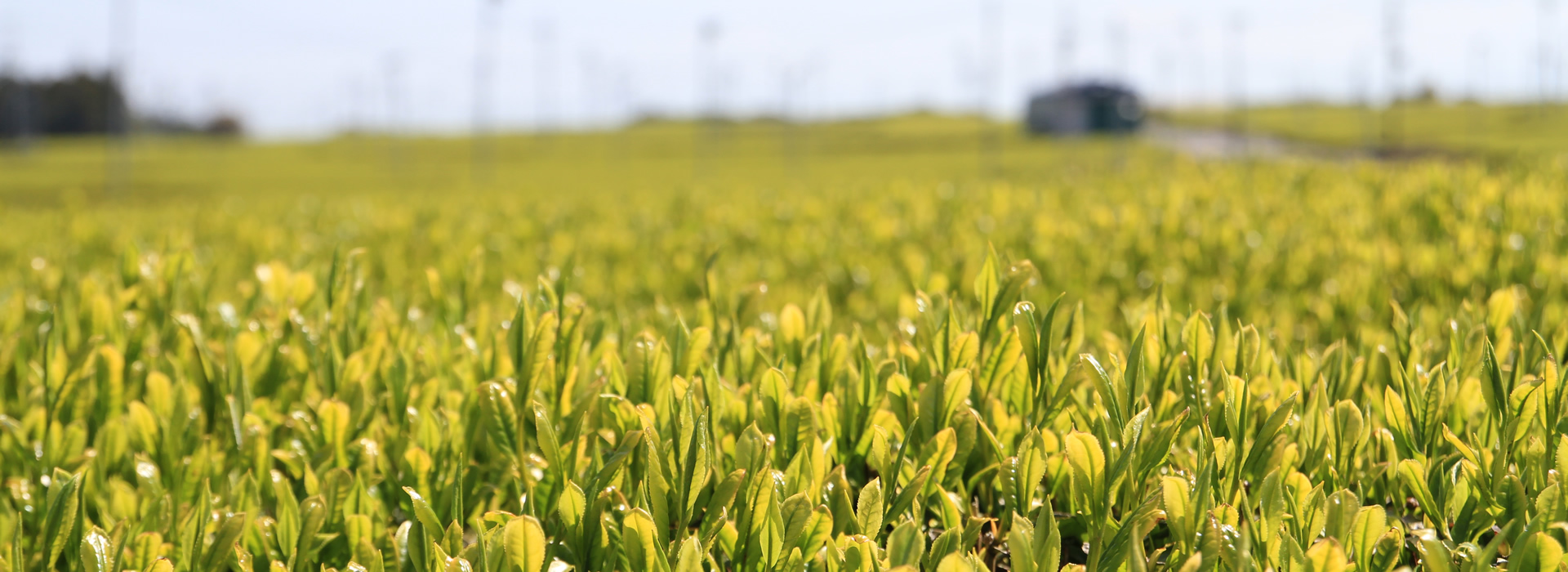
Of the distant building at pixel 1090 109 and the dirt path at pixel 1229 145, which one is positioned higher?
the distant building at pixel 1090 109

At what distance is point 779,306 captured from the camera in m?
4.18

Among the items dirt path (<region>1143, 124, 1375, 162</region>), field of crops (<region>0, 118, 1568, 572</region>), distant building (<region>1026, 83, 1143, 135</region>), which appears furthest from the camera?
distant building (<region>1026, 83, 1143, 135</region>)

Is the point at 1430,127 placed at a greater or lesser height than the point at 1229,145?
Answer: greater

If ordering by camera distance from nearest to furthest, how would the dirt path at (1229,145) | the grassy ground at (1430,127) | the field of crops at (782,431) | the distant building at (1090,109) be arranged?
the field of crops at (782,431) → the grassy ground at (1430,127) → the dirt path at (1229,145) → the distant building at (1090,109)

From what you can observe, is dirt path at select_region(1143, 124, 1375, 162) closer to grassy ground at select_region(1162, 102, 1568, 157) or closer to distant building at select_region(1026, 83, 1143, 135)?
grassy ground at select_region(1162, 102, 1568, 157)

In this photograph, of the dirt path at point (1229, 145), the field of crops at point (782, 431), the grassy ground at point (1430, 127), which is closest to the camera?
the field of crops at point (782, 431)

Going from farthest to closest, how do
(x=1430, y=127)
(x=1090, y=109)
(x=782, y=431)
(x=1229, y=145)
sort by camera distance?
(x=1090, y=109)
(x=1229, y=145)
(x=1430, y=127)
(x=782, y=431)

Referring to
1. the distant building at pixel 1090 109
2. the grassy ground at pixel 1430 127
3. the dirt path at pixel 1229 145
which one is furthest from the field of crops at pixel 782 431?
the distant building at pixel 1090 109

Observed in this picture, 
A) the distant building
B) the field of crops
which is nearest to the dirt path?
the distant building

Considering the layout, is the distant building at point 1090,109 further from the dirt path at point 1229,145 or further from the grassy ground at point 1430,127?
the grassy ground at point 1430,127

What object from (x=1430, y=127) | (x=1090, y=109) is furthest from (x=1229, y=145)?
(x=1430, y=127)

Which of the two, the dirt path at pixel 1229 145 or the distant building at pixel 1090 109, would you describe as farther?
the distant building at pixel 1090 109

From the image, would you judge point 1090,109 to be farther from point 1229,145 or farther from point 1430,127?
point 1430,127

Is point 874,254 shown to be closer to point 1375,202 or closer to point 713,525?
point 1375,202
